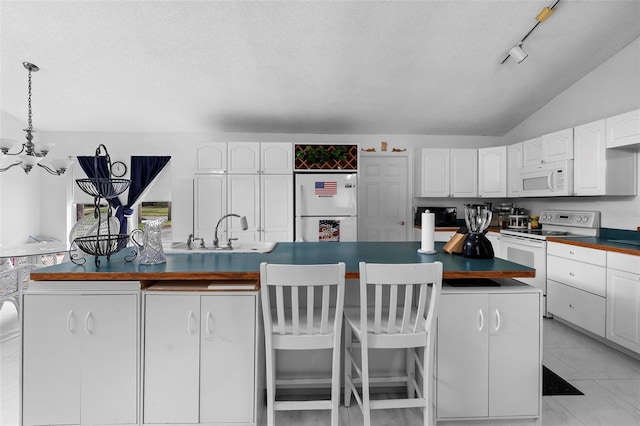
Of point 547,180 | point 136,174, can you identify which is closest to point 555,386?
point 547,180

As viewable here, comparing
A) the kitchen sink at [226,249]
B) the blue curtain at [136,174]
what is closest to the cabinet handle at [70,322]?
the kitchen sink at [226,249]

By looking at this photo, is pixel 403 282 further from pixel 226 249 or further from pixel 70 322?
pixel 70 322

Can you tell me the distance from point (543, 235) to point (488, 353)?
2464mm

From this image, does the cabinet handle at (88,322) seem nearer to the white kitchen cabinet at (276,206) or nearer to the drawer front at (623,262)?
the white kitchen cabinet at (276,206)

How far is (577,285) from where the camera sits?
3.08m

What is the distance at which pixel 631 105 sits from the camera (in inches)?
127

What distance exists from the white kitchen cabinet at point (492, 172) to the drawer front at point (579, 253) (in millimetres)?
1361

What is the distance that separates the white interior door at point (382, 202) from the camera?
512 cm

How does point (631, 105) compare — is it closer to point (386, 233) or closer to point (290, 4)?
point (386, 233)

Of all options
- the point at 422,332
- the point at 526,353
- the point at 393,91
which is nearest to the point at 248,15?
the point at 393,91

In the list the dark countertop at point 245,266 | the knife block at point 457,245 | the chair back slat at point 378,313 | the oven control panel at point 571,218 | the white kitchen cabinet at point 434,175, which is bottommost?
the chair back slat at point 378,313

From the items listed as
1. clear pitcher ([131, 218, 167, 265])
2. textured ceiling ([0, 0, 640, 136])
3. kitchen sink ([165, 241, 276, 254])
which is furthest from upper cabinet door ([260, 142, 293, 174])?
clear pitcher ([131, 218, 167, 265])

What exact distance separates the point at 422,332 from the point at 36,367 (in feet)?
6.62

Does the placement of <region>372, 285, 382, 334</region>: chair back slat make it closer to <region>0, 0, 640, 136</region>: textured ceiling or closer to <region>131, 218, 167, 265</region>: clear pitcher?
<region>131, 218, 167, 265</region>: clear pitcher
